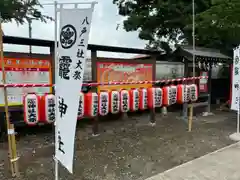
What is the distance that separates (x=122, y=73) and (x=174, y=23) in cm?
529

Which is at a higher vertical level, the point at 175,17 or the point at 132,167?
the point at 175,17

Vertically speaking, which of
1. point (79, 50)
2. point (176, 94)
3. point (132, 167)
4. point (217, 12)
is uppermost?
point (217, 12)

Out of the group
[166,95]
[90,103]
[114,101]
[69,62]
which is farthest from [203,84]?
[69,62]

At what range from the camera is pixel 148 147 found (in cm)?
495

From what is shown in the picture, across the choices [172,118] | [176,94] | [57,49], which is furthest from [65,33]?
[172,118]

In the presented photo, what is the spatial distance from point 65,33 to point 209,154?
3.73 m

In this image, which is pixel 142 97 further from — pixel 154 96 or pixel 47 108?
pixel 47 108

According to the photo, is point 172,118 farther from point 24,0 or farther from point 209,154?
point 24,0

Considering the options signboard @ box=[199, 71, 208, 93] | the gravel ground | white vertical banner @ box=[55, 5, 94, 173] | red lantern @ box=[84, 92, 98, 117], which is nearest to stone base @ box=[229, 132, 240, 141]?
the gravel ground

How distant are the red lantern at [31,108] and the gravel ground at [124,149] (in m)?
0.75

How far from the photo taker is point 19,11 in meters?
9.62

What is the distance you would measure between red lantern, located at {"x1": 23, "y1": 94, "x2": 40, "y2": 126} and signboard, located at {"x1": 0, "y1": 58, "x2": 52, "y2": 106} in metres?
0.82

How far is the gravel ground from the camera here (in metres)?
3.73

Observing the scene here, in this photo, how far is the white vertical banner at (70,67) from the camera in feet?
8.73
